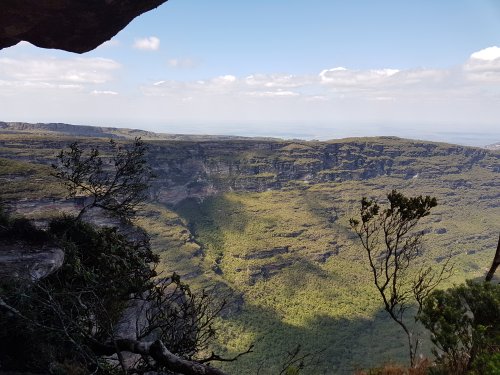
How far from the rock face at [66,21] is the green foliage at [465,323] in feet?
74.5

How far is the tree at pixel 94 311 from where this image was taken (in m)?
10.5

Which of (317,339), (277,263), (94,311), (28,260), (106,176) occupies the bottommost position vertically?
(317,339)

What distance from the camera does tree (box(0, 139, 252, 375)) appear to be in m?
10.5

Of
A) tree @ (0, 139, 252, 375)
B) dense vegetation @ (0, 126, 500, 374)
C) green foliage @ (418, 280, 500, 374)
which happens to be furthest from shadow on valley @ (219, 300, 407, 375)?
green foliage @ (418, 280, 500, 374)

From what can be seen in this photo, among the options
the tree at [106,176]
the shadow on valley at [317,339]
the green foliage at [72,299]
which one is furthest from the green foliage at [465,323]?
the shadow on valley at [317,339]

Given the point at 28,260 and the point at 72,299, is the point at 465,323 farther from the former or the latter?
the point at 28,260

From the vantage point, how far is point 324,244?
166 meters

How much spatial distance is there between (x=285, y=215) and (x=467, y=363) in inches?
6923

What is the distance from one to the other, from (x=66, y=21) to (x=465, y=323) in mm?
25378

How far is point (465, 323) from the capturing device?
13156 mm

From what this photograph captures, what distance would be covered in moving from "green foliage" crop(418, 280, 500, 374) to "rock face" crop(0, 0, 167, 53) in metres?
22.7

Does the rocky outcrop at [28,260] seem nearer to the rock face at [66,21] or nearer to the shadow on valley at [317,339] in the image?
the rock face at [66,21]

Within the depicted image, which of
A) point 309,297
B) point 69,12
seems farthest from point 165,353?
point 309,297

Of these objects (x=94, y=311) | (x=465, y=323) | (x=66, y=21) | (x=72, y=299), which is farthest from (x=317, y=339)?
(x=94, y=311)
